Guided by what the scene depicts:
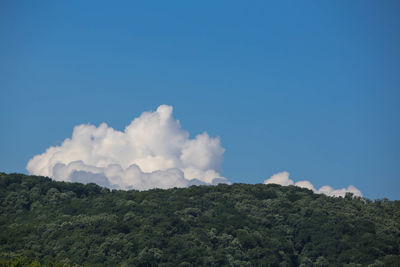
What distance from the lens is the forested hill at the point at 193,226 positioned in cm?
12388

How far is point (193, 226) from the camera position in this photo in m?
143

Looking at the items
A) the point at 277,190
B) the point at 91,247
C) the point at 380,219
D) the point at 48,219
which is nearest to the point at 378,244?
the point at 380,219

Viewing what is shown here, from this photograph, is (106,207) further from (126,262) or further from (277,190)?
(277,190)

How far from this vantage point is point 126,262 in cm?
11931

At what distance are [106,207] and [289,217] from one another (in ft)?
170

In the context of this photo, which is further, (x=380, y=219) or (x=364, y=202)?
(x=364, y=202)

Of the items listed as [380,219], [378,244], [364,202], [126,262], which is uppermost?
[364,202]

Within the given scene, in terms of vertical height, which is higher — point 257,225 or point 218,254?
point 257,225

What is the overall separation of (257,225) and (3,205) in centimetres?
7229

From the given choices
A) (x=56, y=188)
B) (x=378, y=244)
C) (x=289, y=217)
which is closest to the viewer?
(x=378, y=244)

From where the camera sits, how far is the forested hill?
124 meters

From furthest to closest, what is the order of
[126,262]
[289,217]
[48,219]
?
[289,217]
[48,219]
[126,262]

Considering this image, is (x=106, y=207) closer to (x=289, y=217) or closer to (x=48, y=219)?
(x=48, y=219)

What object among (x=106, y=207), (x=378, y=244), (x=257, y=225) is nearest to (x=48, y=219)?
(x=106, y=207)
